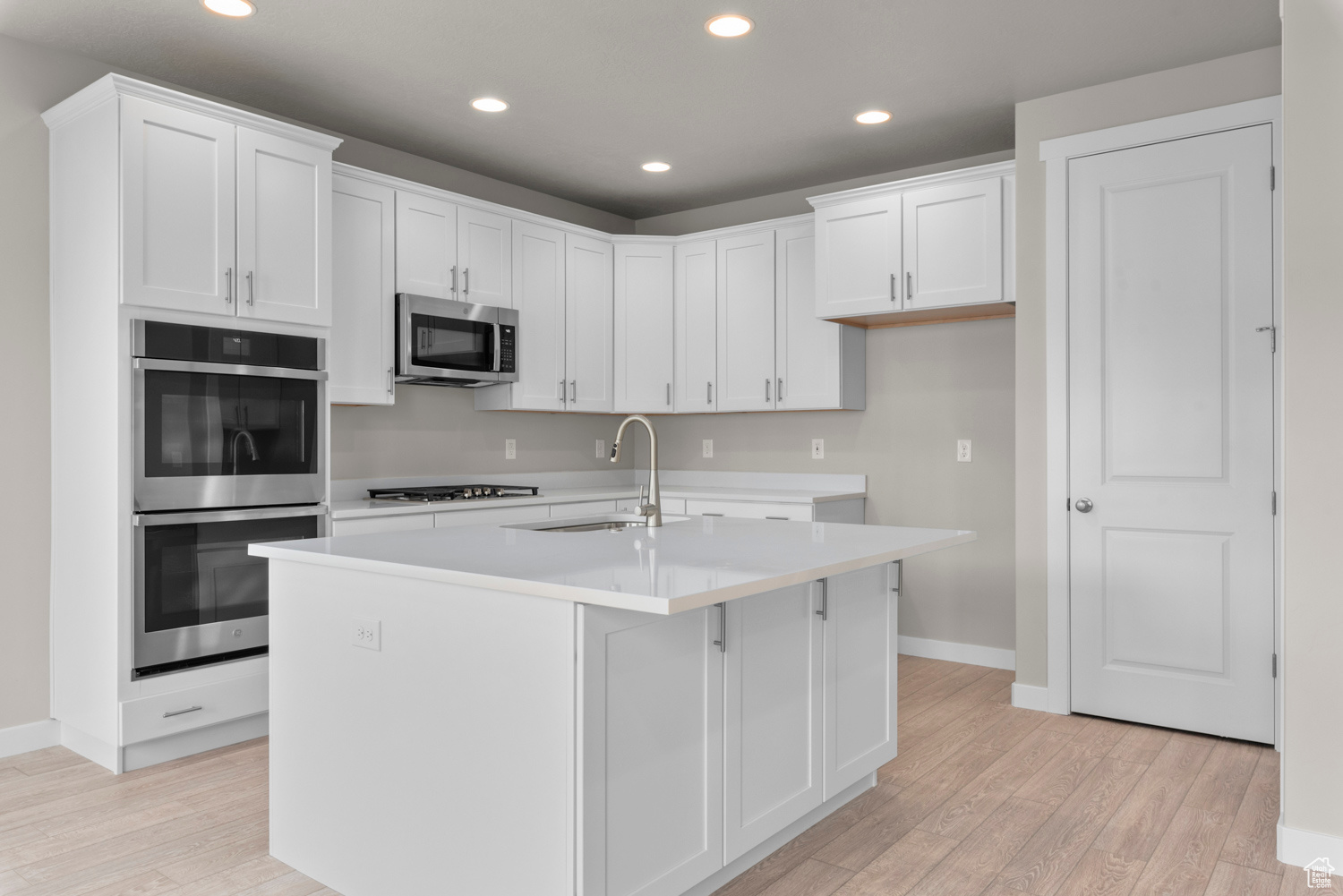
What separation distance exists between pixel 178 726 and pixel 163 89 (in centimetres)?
221

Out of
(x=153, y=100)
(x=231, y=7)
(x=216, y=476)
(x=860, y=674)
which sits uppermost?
(x=231, y=7)

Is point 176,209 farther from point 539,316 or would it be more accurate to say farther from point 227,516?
point 539,316

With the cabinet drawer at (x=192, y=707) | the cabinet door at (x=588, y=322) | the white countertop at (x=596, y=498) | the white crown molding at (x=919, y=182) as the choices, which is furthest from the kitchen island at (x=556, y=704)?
the cabinet door at (x=588, y=322)

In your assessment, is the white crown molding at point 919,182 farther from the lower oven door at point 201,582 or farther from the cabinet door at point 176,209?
the lower oven door at point 201,582

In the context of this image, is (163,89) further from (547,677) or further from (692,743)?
(692,743)

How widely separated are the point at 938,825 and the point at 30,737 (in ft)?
10.4

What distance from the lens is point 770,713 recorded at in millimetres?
2207

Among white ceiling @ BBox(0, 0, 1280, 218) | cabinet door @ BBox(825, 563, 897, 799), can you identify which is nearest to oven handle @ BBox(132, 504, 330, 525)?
white ceiling @ BBox(0, 0, 1280, 218)

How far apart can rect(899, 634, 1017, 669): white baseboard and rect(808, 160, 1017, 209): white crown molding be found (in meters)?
2.31

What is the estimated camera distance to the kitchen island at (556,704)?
1.71 m

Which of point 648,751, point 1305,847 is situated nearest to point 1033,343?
point 1305,847

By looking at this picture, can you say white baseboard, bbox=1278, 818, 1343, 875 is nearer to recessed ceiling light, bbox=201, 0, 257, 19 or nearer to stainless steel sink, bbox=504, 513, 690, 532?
stainless steel sink, bbox=504, 513, 690, 532

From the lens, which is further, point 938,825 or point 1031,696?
point 1031,696

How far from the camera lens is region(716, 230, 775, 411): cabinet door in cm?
485
